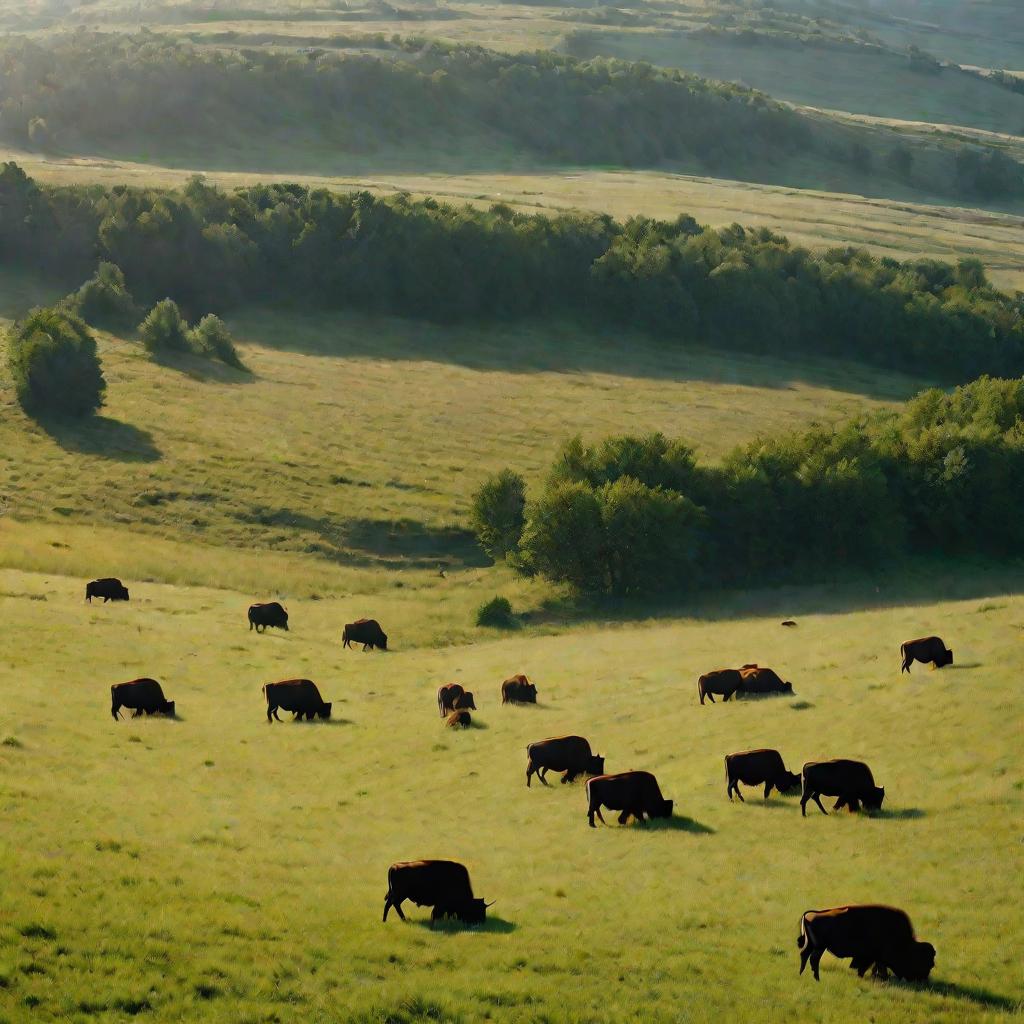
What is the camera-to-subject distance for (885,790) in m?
23.0

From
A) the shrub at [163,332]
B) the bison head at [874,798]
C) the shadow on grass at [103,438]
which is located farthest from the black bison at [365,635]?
the shrub at [163,332]

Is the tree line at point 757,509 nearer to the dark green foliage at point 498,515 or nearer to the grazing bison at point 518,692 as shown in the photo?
the dark green foliage at point 498,515

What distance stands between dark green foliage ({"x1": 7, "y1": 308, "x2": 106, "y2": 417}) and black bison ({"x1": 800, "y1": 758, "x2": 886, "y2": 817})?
58778 mm

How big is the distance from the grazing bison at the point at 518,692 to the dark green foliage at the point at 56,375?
46.5 m

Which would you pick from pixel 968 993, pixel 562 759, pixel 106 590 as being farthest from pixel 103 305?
pixel 968 993

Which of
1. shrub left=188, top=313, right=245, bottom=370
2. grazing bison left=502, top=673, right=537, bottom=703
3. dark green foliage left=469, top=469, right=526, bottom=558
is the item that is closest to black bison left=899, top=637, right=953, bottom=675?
grazing bison left=502, top=673, right=537, bottom=703

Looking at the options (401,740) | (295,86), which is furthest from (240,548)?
(295,86)

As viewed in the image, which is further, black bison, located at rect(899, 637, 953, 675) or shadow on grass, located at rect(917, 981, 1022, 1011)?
black bison, located at rect(899, 637, 953, 675)

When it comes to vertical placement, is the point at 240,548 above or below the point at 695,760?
below

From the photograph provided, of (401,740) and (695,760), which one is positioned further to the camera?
(401,740)

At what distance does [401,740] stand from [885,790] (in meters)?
11.1

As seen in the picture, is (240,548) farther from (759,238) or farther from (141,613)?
(759,238)

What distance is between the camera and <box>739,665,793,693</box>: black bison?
32062 millimetres

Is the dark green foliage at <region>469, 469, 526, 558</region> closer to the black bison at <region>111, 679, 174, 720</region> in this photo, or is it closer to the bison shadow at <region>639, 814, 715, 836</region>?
the black bison at <region>111, 679, 174, 720</region>
